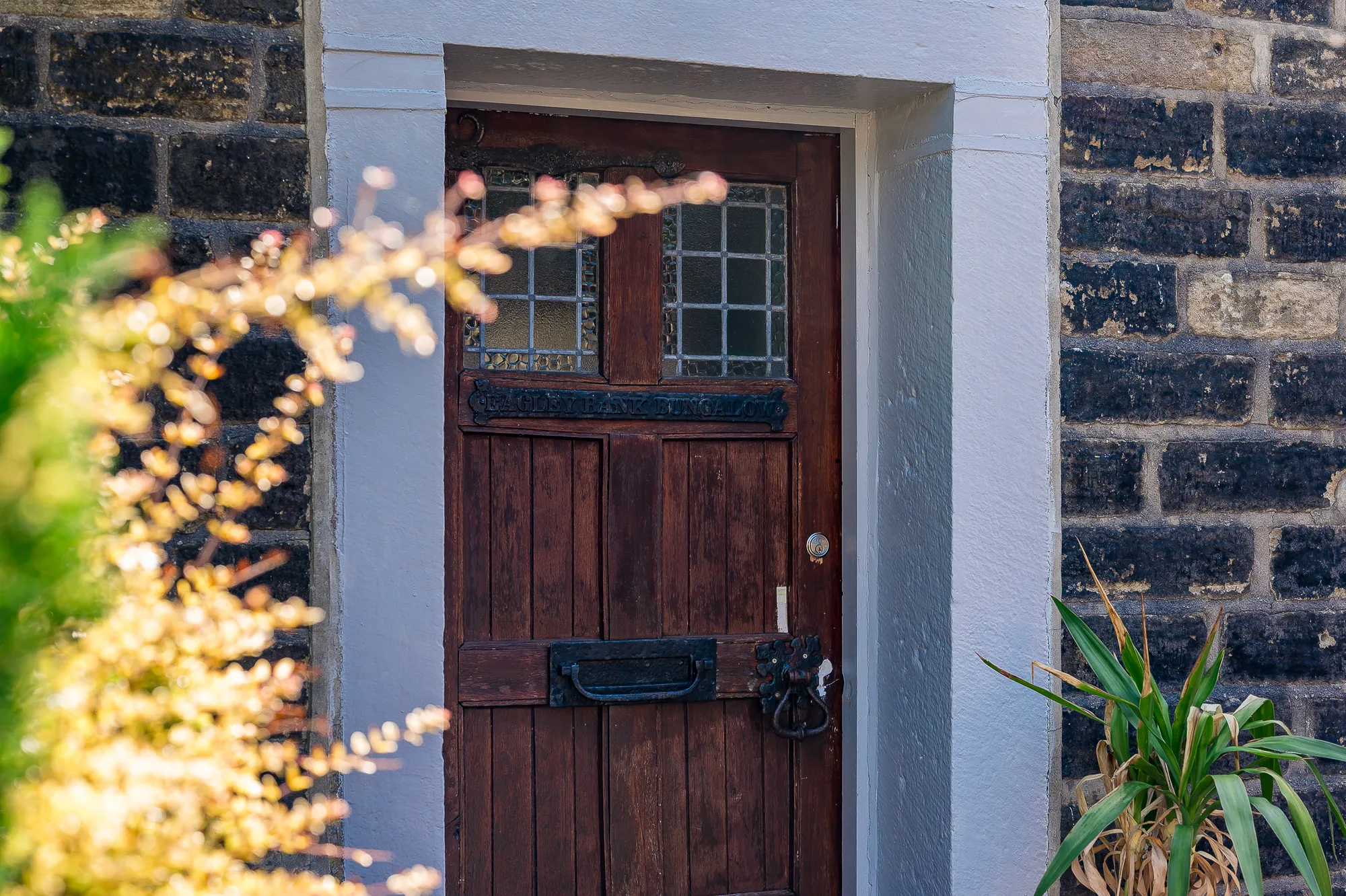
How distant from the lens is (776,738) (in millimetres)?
2932

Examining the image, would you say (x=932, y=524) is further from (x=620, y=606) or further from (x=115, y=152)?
(x=115, y=152)

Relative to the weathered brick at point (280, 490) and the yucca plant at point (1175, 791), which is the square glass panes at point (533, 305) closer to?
the weathered brick at point (280, 490)

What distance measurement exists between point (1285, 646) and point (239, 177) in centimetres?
261

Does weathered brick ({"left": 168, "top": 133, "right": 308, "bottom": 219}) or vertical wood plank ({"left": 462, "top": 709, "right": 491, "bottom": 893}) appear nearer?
weathered brick ({"left": 168, "top": 133, "right": 308, "bottom": 219})

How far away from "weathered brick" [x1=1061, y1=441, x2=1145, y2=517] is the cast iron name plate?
678mm

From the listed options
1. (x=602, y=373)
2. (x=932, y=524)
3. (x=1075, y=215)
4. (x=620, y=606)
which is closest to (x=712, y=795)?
(x=620, y=606)

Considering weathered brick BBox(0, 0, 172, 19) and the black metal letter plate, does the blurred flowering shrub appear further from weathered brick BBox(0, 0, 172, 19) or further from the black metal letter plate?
the black metal letter plate

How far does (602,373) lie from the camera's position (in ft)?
9.20

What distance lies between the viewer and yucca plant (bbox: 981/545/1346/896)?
7.24ft

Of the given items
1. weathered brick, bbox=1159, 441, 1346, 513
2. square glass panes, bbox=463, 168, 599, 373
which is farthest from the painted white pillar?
weathered brick, bbox=1159, 441, 1346, 513

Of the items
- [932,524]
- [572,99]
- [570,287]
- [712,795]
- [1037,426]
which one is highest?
[572,99]

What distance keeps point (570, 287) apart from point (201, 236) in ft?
2.75

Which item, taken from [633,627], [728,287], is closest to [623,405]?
[728,287]

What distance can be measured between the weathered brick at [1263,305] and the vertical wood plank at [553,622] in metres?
1.55
